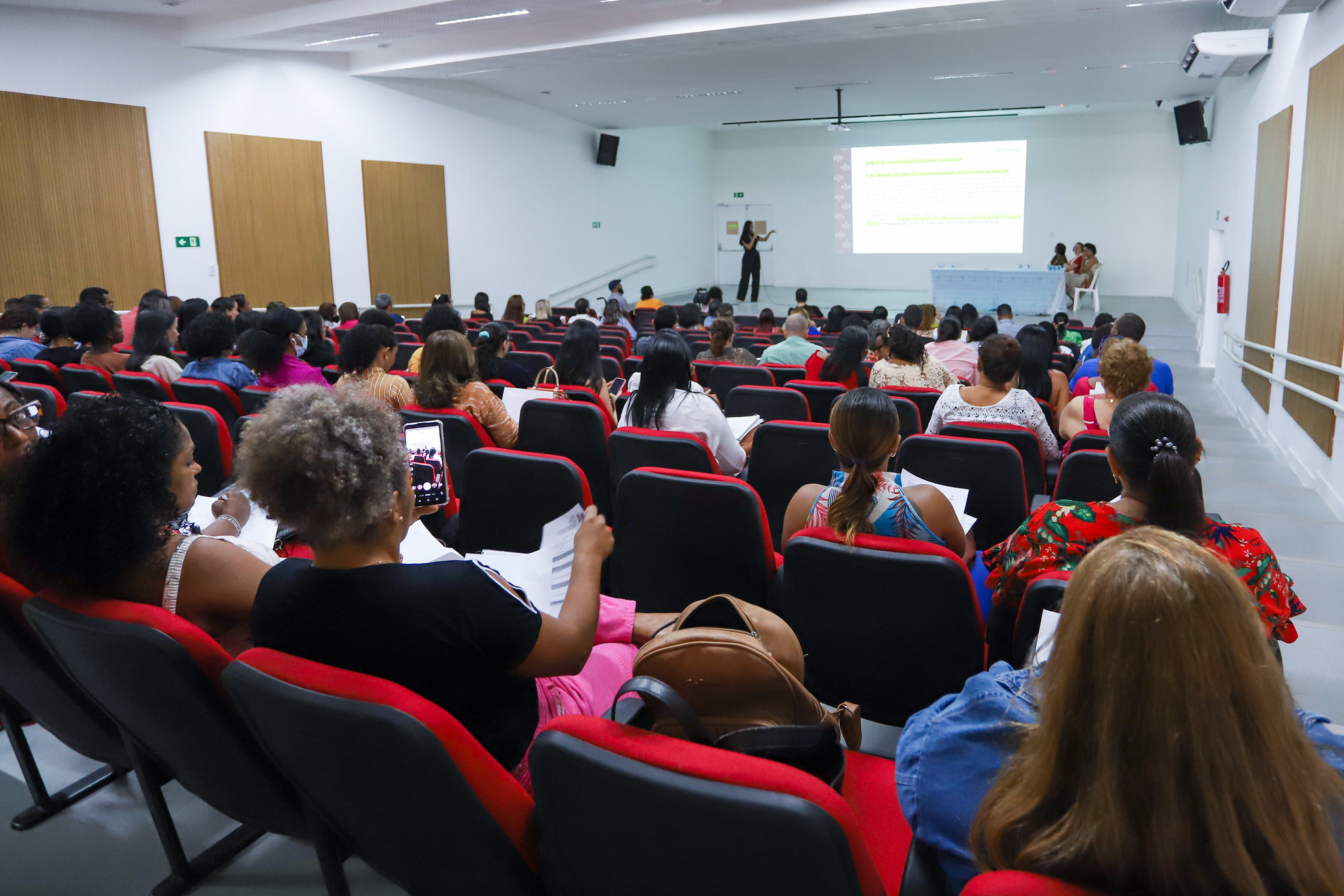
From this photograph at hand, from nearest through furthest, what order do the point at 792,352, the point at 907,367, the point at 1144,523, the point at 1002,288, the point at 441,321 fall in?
the point at 1144,523 < the point at 907,367 < the point at 792,352 < the point at 441,321 < the point at 1002,288

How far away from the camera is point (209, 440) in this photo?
361cm

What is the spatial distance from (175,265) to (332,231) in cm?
216

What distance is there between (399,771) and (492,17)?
9.55 m

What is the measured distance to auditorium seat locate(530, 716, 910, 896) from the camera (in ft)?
3.03

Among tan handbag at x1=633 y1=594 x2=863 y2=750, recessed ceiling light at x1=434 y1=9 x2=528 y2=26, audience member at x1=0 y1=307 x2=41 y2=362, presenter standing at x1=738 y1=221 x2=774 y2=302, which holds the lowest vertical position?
tan handbag at x1=633 y1=594 x2=863 y2=750

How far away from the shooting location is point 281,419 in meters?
1.43

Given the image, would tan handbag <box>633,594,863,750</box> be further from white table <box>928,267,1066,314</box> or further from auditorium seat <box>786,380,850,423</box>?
white table <box>928,267,1066,314</box>

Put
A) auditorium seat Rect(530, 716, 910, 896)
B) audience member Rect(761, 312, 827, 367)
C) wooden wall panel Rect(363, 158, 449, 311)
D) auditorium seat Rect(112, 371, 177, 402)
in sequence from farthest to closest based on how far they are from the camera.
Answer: wooden wall panel Rect(363, 158, 449, 311) → audience member Rect(761, 312, 827, 367) → auditorium seat Rect(112, 371, 177, 402) → auditorium seat Rect(530, 716, 910, 896)

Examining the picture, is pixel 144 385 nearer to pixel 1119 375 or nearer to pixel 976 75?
pixel 1119 375

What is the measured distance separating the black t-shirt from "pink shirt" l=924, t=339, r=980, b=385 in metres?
5.19

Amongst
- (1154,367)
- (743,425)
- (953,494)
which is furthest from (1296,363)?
(953,494)

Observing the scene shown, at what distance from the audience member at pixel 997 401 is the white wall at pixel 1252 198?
7.86 feet

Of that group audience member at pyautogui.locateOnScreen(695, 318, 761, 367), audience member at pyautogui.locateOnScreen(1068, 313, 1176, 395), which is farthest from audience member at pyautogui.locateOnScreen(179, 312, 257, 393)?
audience member at pyautogui.locateOnScreen(1068, 313, 1176, 395)

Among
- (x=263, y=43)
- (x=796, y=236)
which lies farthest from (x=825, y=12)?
(x=796, y=236)
